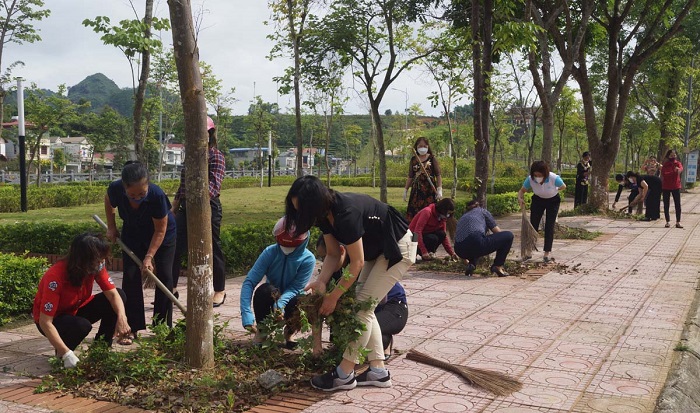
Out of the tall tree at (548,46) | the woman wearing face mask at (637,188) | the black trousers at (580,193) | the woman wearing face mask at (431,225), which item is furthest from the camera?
the black trousers at (580,193)

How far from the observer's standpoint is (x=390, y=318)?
4.46 meters

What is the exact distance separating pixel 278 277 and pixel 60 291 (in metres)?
1.52

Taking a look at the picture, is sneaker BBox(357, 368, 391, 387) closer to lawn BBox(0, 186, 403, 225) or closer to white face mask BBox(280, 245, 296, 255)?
white face mask BBox(280, 245, 296, 255)

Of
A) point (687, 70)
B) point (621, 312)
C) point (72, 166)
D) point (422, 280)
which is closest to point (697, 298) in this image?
point (621, 312)

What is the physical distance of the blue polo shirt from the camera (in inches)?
190

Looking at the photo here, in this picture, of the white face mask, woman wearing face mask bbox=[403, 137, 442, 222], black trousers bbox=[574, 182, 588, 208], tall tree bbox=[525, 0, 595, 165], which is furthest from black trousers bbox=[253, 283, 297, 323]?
black trousers bbox=[574, 182, 588, 208]

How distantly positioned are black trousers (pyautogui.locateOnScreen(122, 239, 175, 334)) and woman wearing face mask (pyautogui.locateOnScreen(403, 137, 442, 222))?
4612 mm

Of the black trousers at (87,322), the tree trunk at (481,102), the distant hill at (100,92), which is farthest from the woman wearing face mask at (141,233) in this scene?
the distant hill at (100,92)

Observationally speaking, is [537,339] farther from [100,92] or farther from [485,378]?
[100,92]

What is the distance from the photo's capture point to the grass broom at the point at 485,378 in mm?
3969

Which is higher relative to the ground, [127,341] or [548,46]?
[548,46]

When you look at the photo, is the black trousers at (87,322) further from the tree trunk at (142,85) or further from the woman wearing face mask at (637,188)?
the woman wearing face mask at (637,188)

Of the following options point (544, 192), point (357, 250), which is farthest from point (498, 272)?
point (357, 250)

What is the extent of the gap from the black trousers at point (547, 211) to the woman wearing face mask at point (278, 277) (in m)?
4.89
